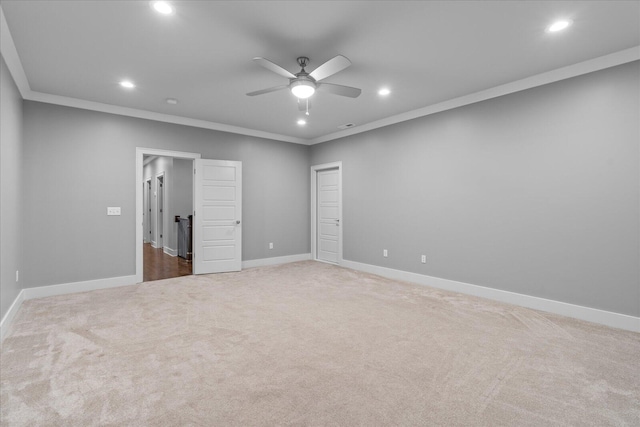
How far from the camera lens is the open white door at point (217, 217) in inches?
216

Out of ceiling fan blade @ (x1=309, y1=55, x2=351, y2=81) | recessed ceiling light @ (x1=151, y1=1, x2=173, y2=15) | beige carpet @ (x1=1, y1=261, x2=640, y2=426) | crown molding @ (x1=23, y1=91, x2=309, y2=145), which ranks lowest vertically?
beige carpet @ (x1=1, y1=261, x2=640, y2=426)

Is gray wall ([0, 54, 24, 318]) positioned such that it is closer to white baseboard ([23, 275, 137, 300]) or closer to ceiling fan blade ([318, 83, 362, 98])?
white baseboard ([23, 275, 137, 300])

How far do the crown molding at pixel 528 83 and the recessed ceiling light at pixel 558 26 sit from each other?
36.3 inches

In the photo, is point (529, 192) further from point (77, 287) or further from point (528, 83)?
point (77, 287)

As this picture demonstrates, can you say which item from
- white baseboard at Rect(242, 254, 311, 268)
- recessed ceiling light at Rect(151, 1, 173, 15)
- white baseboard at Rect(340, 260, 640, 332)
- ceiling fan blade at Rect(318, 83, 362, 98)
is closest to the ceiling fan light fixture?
ceiling fan blade at Rect(318, 83, 362, 98)

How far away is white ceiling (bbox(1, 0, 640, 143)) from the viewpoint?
2447 millimetres

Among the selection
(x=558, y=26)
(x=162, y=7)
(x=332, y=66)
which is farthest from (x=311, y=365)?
(x=558, y=26)

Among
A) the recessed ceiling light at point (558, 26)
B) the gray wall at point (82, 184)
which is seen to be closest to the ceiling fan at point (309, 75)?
the recessed ceiling light at point (558, 26)

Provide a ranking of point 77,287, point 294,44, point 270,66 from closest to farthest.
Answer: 1. point 270,66
2. point 294,44
3. point 77,287

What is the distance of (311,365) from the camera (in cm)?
236

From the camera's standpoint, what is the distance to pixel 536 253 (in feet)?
12.1

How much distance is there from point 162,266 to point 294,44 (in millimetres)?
5283

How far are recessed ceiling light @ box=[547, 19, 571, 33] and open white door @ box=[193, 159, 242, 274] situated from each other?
4766 mm

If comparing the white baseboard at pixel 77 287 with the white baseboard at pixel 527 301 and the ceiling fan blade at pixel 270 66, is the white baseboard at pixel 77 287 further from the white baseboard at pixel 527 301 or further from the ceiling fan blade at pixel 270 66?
the white baseboard at pixel 527 301
